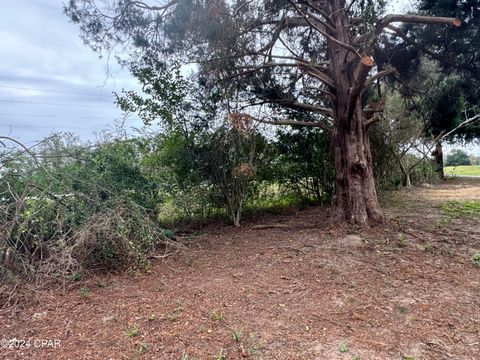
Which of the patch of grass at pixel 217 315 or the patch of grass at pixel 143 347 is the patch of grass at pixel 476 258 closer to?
the patch of grass at pixel 217 315

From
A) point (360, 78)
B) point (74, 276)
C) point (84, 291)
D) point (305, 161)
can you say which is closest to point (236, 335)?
point (84, 291)

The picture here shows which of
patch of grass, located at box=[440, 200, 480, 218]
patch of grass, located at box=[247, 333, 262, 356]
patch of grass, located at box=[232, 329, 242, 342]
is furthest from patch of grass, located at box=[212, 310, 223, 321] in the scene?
patch of grass, located at box=[440, 200, 480, 218]

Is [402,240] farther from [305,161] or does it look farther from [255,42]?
[255,42]

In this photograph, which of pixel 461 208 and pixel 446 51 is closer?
pixel 446 51

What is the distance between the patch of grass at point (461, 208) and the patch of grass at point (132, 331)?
579cm

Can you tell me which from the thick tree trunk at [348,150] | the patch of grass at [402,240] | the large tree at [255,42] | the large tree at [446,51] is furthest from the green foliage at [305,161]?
the patch of grass at [402,240]

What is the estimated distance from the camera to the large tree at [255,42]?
4363mm

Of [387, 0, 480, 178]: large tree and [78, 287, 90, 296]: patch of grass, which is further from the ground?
[387, 0, 480, 178]: large tree

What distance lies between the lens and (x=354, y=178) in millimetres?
4637

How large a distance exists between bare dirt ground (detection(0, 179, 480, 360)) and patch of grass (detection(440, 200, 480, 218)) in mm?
1770

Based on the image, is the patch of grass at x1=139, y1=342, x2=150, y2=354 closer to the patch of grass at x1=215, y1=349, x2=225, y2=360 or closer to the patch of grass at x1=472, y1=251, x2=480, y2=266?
the patch of grass at x1=215, y1=349, x2=225, y2=360

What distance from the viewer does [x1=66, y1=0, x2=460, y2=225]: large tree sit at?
4363 millimetres

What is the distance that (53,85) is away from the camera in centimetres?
548

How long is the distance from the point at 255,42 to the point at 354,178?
2.85 metres
